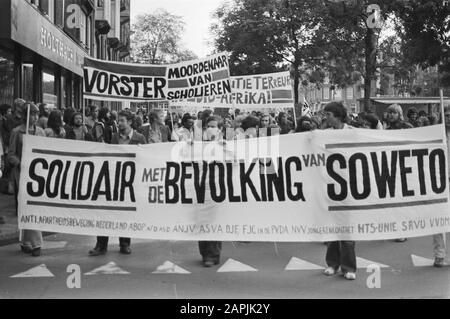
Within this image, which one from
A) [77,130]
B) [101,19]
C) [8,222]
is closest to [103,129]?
[77,130]

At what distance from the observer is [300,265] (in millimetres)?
7621

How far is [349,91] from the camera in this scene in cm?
10612

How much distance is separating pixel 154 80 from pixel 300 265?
5256mm

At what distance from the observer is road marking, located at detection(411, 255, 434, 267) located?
7.60 meters

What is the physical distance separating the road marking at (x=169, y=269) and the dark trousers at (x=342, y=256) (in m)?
1.65

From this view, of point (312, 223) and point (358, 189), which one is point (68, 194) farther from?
point (358, 189)

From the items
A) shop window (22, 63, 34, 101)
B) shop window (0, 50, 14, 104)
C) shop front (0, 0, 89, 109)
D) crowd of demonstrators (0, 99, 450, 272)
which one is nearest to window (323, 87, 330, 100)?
shop front (0, 0, 89, 109)

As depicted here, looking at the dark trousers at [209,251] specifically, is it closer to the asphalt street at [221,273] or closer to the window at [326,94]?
the asphalt street at [221,273]

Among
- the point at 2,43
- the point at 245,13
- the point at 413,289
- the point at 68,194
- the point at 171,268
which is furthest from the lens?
the point at 245,13

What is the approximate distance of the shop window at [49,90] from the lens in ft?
75.0

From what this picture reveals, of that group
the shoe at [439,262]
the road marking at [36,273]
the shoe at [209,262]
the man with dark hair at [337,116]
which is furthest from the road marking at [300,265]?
the road marking at [36,273]
